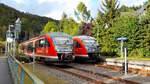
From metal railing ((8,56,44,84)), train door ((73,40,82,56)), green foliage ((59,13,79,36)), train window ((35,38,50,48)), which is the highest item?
green foliage ((59,13,79,36))

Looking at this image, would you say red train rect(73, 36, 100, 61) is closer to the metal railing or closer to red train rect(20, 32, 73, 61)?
red train rect(20, 32, 73, 61)

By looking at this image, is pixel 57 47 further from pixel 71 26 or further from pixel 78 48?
pixel 71 26

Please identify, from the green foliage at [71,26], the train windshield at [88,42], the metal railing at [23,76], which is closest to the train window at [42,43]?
the train windshield at [88,42]

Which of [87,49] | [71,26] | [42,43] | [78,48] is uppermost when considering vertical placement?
[71,26]

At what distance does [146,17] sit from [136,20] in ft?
4.95

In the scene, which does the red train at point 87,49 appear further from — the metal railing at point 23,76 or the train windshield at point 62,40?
the metal railing at point 23,76

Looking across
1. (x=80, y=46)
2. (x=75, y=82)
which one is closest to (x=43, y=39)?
(x=80, y=46)

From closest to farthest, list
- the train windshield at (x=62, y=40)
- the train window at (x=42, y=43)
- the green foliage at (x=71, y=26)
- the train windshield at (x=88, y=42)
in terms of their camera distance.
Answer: the train windshield at (x=62, y=40) → the train window at (x=42, y=43) → the train windshield at (x=88, y=42) → the green foliage at (x=71, y=26)

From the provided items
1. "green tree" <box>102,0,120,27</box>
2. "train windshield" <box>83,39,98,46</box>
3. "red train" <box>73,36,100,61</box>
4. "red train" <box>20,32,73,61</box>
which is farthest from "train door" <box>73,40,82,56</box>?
"green tree" <box>102,0,120,27</box>

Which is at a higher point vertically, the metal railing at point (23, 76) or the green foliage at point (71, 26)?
the green foliage at point (71, 26)

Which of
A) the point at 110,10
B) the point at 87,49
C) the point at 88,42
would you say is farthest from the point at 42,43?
the point at 110,10

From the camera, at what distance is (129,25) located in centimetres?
2641

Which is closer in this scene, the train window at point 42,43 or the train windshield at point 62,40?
the train windshield at point 62,40

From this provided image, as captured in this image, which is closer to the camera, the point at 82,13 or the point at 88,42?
the point at 88,42
